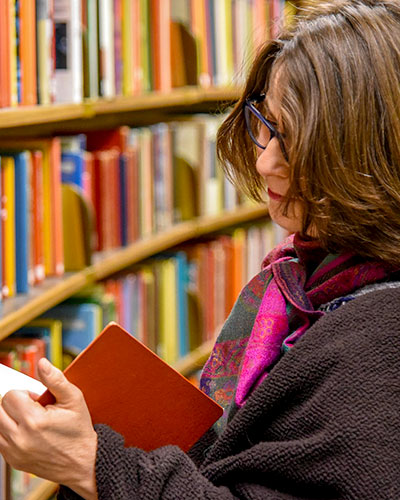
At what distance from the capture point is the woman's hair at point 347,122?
→ 1.08 metres

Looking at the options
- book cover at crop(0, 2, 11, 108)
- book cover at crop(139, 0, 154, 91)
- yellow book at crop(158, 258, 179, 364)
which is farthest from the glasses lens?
yellow book at crop(158, 258, 179, 364)

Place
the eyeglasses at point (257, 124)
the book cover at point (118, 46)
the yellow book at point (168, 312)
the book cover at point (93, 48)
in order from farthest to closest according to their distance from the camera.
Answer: the yellow book at point (168, 312) < the book cover at point (118, 46) < the book cover at point (93, 48) < the eyeglasses at point (257, 124)

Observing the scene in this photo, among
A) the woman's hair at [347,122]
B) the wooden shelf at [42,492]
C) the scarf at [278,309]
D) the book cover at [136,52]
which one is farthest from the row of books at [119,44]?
the wooden shelf at [42,492]

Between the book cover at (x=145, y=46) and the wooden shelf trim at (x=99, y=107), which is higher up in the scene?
the book cover at (x=145, y=46)

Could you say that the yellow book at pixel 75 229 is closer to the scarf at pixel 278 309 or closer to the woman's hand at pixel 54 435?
the scarf at pixel 278 309

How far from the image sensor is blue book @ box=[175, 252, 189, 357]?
269cm

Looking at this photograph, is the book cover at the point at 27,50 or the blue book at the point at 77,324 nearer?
the book cover at the point at 27,50

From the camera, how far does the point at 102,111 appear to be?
200 centimetres

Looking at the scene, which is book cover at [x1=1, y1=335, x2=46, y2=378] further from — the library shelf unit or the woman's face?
the woman's face

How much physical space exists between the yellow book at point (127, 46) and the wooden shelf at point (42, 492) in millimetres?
996

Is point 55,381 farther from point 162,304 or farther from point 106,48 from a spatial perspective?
point 162,304

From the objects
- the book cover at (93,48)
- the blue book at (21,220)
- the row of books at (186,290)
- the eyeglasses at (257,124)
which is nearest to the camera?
the eyeglasses at (257,124)

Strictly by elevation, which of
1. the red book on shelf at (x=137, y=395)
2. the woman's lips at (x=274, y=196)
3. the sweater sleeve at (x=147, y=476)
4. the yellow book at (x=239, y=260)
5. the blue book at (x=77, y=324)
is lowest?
the yellow book at (x=239, y=260)

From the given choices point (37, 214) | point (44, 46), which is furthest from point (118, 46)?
point (37, 214)
